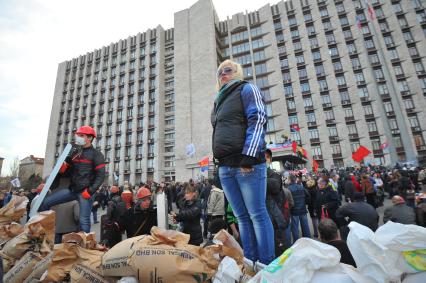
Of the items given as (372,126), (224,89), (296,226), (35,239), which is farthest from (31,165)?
(372,126)

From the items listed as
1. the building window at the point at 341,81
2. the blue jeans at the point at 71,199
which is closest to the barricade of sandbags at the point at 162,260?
the blue jeans at the point at 71,199

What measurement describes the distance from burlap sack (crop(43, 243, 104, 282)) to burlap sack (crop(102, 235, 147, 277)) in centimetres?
19

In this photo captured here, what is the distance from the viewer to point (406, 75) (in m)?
33.8

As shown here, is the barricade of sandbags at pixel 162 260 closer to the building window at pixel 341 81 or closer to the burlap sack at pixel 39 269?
the burlap sack at pixel 39 269

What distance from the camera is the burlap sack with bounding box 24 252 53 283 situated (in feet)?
5.44

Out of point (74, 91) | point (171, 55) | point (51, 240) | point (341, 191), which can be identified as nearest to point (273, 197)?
point (51, 240)

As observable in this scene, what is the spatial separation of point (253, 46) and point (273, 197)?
1648 inches

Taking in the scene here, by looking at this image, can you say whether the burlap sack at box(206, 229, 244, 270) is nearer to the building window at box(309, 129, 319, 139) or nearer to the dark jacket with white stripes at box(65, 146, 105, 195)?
the dark jacket with white stripes at box(65, 146, 105, 195)

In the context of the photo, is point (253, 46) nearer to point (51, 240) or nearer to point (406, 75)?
point (406, 75)

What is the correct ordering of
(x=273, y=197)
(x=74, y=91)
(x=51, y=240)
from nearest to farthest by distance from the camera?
(x=51, y=240) → (x=273, y=197) → (x=74, y=91)

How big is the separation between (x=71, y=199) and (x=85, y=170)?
17.1 inches

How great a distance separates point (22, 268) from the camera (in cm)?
172

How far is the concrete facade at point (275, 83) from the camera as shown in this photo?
33500 mm

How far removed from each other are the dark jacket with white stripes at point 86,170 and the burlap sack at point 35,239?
1214 mm
